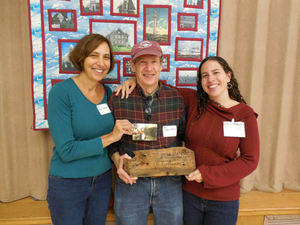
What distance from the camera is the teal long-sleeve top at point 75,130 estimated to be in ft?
4.10

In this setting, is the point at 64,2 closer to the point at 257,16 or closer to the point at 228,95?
the point at 228,95

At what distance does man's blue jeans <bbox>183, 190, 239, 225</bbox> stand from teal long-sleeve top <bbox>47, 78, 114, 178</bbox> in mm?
649

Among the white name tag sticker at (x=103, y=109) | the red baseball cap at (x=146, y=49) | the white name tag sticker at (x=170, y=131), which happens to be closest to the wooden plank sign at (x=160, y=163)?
the white name tag sticker at (x=170, y=131)

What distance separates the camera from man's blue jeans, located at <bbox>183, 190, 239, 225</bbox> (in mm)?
1269

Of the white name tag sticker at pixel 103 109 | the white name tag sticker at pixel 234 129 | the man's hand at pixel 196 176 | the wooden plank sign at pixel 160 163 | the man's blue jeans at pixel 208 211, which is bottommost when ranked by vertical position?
the man's blue jeans at pixel 208 211

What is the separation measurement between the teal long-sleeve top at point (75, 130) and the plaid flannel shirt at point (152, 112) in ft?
0.38

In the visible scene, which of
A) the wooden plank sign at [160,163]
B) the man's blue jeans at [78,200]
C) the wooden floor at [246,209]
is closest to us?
the wooden plank sign at [160,163]

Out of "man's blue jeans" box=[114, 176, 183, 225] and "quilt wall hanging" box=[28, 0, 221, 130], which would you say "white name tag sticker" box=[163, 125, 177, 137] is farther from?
"quilt wall hanging" box=[28, 0, 221, 130]

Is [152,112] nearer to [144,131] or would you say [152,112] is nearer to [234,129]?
[144,131]

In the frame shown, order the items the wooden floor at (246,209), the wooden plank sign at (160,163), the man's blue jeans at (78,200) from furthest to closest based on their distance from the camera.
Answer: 1. the wooden floor at (246,209)
2. the man's blue jeans at (78,200)
3. the wooden plank sign at (160,163)

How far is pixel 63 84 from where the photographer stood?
4.34 ft

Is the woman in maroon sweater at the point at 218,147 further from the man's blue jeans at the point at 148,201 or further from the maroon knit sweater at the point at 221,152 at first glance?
the man's blue jeans at the point at 148,201

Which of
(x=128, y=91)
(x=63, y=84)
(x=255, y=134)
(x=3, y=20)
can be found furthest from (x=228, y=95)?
(x=3, y=20)

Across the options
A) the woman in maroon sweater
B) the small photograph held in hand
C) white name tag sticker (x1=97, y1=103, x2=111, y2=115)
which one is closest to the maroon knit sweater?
the woman in maroon sweater
